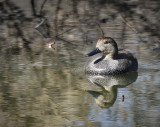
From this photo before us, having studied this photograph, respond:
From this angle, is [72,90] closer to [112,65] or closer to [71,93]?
[71,93]

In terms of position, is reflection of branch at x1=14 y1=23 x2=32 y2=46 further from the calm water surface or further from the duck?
the duck

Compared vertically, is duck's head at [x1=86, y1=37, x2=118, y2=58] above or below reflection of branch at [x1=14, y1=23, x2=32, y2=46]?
above

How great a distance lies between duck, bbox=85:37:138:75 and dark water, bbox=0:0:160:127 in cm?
16

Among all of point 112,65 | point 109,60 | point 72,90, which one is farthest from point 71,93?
point 109,60

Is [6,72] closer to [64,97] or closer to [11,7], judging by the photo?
[64,97]

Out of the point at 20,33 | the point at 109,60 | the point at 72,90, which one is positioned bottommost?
the point at 20,33

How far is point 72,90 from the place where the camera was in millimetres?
8305

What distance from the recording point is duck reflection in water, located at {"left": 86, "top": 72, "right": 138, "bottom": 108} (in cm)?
786

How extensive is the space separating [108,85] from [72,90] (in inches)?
29.4

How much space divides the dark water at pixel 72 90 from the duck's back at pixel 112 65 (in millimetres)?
138

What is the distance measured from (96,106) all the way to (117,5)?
8658mm

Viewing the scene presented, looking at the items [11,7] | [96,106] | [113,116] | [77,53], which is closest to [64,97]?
[96,106]

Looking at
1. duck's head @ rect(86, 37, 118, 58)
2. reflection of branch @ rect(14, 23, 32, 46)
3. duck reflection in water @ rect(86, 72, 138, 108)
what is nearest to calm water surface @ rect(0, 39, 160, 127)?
duck reflection in water @ rect(86, 72, 138, 108)

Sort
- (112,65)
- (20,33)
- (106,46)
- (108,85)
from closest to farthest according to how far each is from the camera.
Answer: (108,85) < (112,65) < (106,46) < (20,33)
